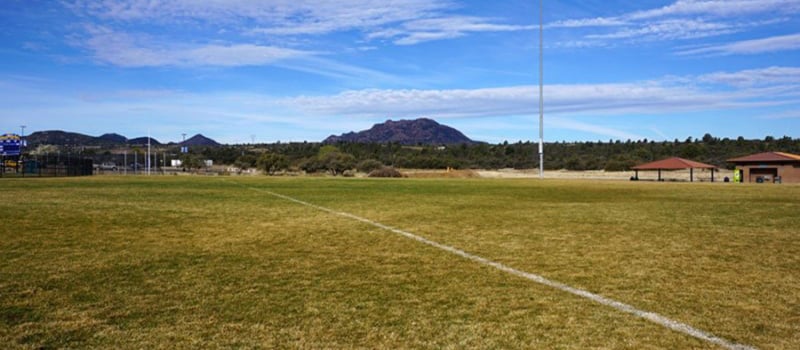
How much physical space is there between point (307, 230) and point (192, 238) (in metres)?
2.20

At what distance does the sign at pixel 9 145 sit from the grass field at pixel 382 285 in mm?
60488

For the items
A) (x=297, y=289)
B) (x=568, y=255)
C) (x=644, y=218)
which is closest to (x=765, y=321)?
(x=568, y=255)

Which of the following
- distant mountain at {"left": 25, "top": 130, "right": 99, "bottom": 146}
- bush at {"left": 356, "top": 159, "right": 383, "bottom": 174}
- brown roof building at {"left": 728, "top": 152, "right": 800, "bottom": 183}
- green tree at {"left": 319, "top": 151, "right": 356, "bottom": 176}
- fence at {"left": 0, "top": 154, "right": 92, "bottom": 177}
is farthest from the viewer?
distant mountain at {"left": 25, "top": 130, "right": 99, "bottom": 146}

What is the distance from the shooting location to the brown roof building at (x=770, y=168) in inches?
1895

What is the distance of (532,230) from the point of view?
37.2 ft

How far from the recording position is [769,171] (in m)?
49.7

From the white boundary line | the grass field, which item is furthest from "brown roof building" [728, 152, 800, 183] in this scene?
the white boundary line

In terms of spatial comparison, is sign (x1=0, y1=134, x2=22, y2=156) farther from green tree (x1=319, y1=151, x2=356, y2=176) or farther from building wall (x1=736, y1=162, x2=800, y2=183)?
building wall (x1=736, y1=162, x2=800, y2=183)

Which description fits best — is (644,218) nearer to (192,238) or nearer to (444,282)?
(444,282)

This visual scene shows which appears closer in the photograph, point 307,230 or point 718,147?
point 307,230

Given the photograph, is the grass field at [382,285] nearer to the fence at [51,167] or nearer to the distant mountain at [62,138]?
the fence at [51,167]

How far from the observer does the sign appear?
204ft

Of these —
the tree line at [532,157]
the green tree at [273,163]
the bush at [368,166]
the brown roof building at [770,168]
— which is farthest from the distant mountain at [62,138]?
the brown roof building at [770,168]

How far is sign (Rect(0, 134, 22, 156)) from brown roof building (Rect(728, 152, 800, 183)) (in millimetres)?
72253
